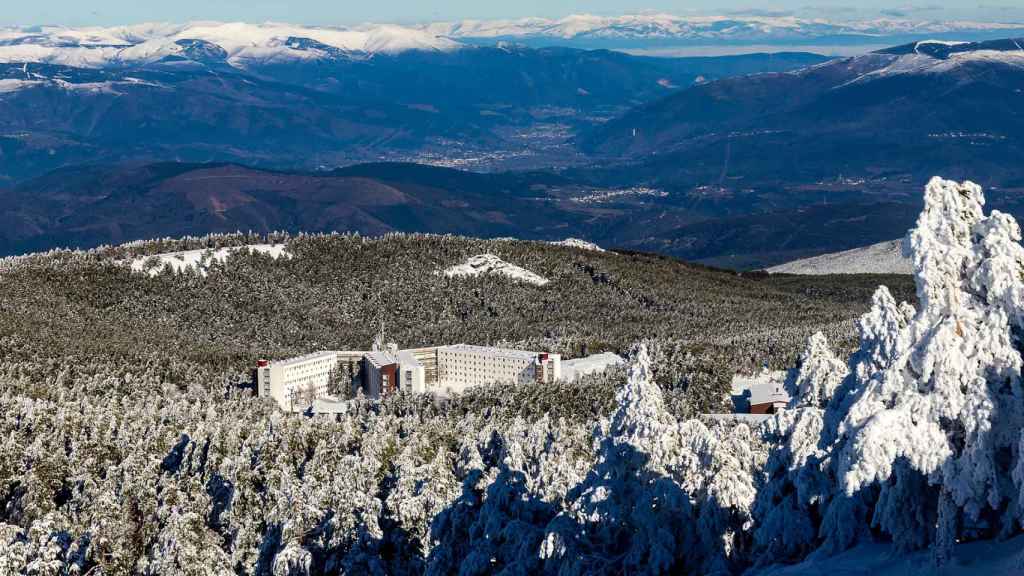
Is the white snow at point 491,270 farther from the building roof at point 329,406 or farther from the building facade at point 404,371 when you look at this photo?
the building roof at point 329,406

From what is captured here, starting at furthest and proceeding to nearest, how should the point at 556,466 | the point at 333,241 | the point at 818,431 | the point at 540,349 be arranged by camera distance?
the point at 333,241 → the point at 540,349 → the point at 556,466 → the point at 818,431

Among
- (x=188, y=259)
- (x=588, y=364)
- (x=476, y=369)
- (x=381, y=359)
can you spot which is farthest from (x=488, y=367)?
(x=188, y=259)

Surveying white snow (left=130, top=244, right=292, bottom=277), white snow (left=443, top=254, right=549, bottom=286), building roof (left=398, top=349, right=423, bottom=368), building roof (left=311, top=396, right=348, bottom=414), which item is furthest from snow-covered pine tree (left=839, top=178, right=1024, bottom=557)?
white snow (left=130, top=244, right=292, bottom=277)

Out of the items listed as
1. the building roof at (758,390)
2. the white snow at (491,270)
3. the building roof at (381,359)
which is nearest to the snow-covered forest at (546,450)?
the building roof at (758,390)

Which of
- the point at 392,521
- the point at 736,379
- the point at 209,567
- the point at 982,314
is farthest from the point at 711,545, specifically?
the point at 736,379

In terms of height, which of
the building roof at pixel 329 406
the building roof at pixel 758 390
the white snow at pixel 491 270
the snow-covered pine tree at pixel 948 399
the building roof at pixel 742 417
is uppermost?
the snow-covered pine tree at pixel 948 399

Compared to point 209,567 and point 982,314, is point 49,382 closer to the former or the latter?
point 209,567
